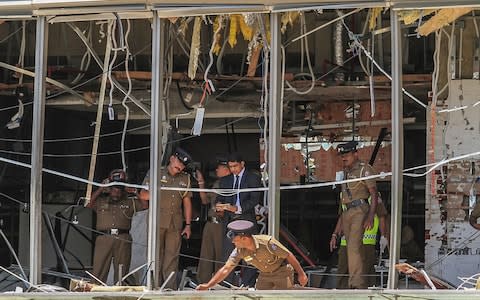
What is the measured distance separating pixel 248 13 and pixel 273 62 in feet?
1.68

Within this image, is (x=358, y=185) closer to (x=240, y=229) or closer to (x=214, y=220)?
(x=214, y=220)

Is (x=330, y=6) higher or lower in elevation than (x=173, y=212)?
higher

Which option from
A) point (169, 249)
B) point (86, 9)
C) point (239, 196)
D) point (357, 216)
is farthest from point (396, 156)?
point (169, 249)

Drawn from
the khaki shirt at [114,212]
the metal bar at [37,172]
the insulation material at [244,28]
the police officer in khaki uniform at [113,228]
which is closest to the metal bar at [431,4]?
the insulation material at [244,28]

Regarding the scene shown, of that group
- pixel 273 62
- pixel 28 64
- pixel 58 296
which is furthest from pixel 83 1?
pixel 28 64

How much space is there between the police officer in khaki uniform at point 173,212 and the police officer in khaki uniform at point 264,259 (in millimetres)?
1859

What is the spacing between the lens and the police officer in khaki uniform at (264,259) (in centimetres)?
711

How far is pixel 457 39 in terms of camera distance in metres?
9.91

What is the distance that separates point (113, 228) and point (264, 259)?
3.12 metres

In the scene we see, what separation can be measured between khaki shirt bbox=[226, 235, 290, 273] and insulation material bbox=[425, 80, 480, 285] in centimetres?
309

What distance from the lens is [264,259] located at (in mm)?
7211

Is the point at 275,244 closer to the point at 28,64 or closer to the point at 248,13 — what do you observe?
the point at 248,13

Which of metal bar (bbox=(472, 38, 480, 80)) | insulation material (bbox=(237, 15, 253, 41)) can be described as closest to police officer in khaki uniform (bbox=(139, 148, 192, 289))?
insulation material (bbox=(237, 15, 253, 41))

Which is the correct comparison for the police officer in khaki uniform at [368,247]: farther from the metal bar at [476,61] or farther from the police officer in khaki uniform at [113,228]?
the police officer in khaki uniform at [113,228]
